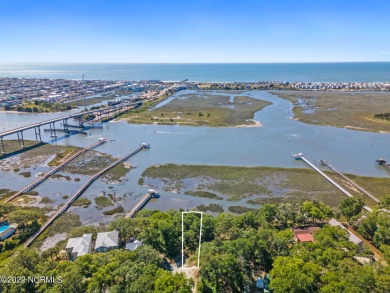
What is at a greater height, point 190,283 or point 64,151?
point 190,283

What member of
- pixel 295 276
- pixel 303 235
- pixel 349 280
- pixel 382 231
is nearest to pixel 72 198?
pixel 303 235

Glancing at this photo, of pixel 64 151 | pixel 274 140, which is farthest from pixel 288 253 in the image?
pixel 64 151

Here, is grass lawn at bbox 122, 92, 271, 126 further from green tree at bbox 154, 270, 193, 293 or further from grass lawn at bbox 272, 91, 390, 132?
green tree at bbox 154, 270, 193, 293

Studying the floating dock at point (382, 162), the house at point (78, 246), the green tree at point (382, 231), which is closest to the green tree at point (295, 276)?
the green tree at point (382, 231)

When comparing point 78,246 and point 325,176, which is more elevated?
point 78,246

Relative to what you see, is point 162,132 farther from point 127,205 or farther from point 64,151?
point 127,205

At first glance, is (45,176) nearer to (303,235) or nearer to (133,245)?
(133,245)
